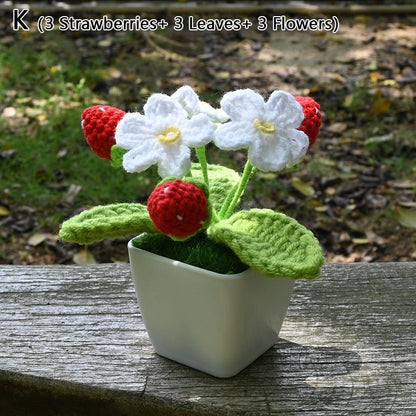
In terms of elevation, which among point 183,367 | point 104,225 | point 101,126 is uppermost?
point 101,126

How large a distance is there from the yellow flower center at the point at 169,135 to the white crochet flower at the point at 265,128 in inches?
2.0

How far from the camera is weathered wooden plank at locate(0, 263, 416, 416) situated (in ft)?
3.27

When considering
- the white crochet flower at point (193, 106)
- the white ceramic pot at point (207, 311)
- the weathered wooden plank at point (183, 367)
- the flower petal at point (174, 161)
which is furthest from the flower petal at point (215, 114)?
the weathered wooden plank at point (183, 367)

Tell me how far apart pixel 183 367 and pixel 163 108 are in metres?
0.39

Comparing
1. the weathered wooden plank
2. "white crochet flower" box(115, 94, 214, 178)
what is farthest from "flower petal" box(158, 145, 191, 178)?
the weathered wooden plank

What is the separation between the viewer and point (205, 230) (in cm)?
101

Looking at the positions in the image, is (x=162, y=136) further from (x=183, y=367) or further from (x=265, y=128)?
(x=183, y=367)

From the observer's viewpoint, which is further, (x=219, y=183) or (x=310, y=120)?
(x=219, y=183)

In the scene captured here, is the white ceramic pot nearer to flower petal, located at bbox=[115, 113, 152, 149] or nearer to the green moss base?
the green moss base

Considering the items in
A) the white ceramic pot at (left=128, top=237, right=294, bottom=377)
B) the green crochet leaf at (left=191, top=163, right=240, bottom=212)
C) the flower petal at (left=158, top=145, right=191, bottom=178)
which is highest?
the flower petal at (left=158, top=145, right=191, bottom=178)

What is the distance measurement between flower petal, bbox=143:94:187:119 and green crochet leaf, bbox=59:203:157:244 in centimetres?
15

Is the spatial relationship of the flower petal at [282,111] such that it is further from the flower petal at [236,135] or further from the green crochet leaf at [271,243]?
the green crochet leaf at [271,243]

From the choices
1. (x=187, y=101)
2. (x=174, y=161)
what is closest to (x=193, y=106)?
(x=187, y=101)

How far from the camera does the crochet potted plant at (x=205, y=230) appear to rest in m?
0.92
